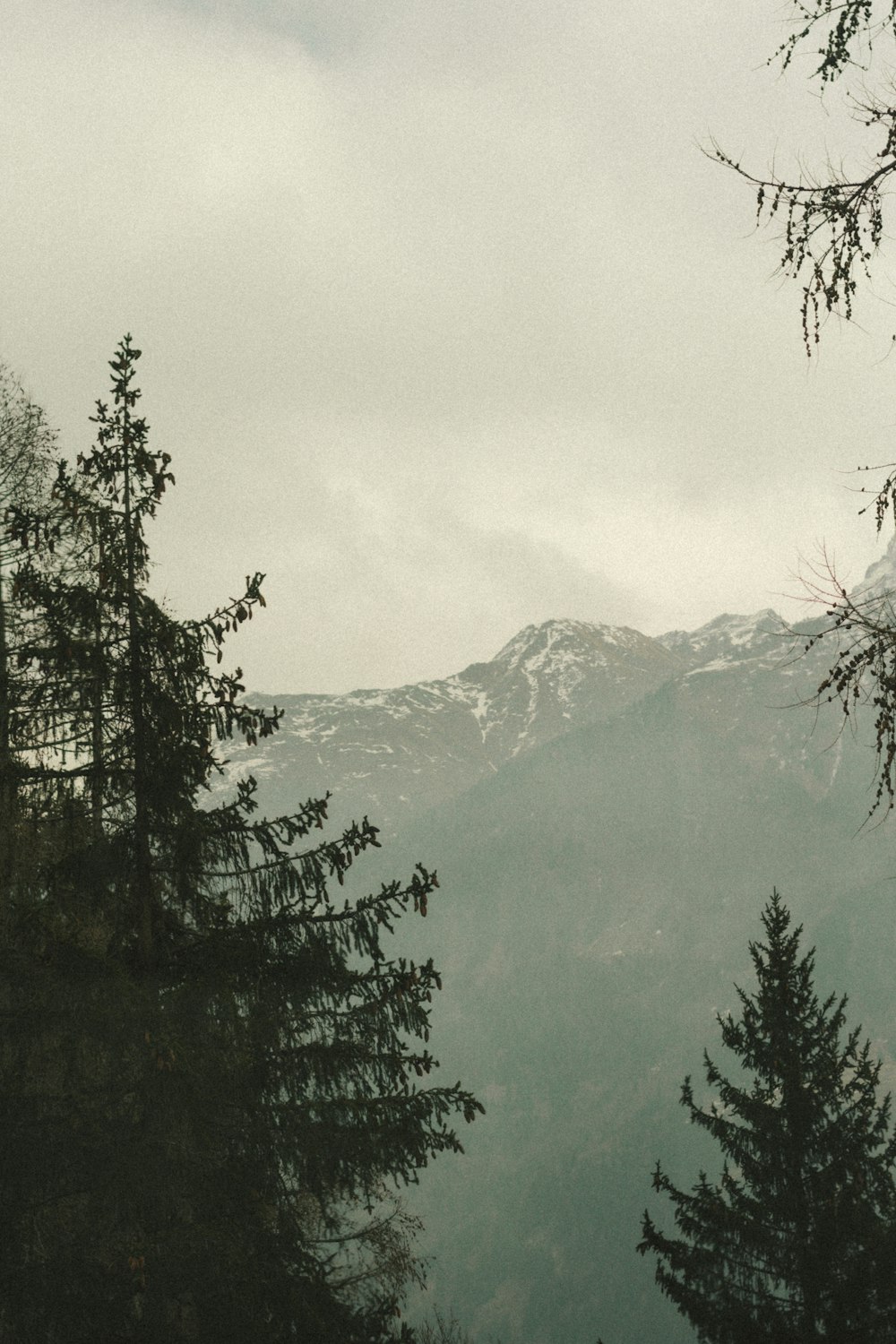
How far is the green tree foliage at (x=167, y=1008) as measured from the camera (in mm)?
8055

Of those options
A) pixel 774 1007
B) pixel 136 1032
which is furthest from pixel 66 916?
pixel 774 1007

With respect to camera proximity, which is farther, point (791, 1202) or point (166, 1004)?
point (791, 1202)

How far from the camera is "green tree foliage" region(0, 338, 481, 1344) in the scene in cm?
805

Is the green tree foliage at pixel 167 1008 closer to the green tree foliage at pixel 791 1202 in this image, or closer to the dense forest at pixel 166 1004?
the dense forest at pixel 166 1004

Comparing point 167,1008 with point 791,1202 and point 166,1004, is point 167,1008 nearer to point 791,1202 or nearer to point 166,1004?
point 166,1004

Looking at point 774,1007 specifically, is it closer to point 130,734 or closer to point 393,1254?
point 393,1254

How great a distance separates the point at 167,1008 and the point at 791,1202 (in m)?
9.22

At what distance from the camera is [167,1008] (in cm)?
846

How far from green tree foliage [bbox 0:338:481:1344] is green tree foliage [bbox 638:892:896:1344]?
6304 mm

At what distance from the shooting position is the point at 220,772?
29.6 feet

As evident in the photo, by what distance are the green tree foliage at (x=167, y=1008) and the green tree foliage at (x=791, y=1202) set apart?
6.30 metres

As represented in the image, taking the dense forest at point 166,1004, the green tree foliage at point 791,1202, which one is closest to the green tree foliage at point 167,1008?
the dense forest at point 166,1004

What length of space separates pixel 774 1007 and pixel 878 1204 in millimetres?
2579

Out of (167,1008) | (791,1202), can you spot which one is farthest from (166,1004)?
(791,1202)
